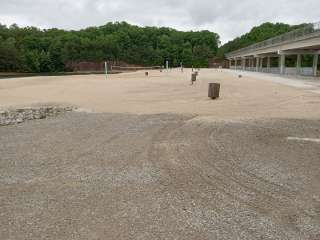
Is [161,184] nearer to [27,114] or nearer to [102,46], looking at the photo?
[27,114]

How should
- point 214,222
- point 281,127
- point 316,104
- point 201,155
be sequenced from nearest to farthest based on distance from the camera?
point 214,222 < point 201,155 < point 281,127 < point 316,104

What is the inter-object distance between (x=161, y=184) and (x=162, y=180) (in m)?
0.19

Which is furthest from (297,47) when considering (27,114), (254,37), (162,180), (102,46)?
(254,37)

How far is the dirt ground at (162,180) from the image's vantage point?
4.65 m

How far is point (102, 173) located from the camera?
263 inches

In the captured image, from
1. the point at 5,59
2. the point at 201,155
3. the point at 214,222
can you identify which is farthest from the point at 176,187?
the point at 5,59

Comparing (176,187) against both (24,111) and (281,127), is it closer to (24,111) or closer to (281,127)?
(281,127)

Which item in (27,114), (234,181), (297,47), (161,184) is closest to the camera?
(161,184)

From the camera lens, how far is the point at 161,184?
6.09 metres

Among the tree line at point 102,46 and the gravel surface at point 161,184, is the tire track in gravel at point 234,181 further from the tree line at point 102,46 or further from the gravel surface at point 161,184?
the tree line at point 102,46

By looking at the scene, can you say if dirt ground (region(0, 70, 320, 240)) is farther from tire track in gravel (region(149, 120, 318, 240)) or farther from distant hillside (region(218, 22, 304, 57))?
distant hillside (region(218, 22, 304, 57))

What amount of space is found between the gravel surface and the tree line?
90.9 meters

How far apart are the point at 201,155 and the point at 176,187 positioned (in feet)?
6.20

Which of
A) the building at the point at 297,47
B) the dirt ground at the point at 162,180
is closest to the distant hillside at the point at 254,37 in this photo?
the building at the point at 297,47
